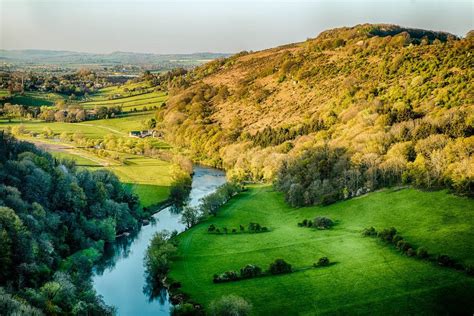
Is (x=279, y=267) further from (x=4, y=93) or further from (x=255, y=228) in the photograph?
(x=4, y=93)

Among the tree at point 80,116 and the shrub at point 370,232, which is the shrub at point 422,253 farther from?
the tree at point 80,116

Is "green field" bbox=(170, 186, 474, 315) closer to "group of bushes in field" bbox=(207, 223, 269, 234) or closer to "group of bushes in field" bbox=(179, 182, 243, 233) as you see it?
"group of bushes in field" bbox=(207, 223, 269, 234)

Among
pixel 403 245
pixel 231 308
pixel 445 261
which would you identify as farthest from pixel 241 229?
pixel 445 261

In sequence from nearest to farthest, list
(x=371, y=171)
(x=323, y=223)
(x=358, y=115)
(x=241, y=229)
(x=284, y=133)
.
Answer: (x=323, y=223)
(x=241, y=229)
(x=371, y=171)
(x=358, y=115)
(x=284, y=133)

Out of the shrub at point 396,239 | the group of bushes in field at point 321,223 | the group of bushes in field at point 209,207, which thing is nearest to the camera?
the shrub at point 396,239

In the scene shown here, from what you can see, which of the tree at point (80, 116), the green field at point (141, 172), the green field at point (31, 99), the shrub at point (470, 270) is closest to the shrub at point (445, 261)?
the shrub at point (470, 270)

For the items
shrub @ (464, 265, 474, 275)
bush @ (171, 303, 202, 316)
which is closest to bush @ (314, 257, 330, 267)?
shrub @ (464, 265, 474, 275)

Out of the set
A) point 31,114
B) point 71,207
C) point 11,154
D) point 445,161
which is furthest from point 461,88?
point 31,114
